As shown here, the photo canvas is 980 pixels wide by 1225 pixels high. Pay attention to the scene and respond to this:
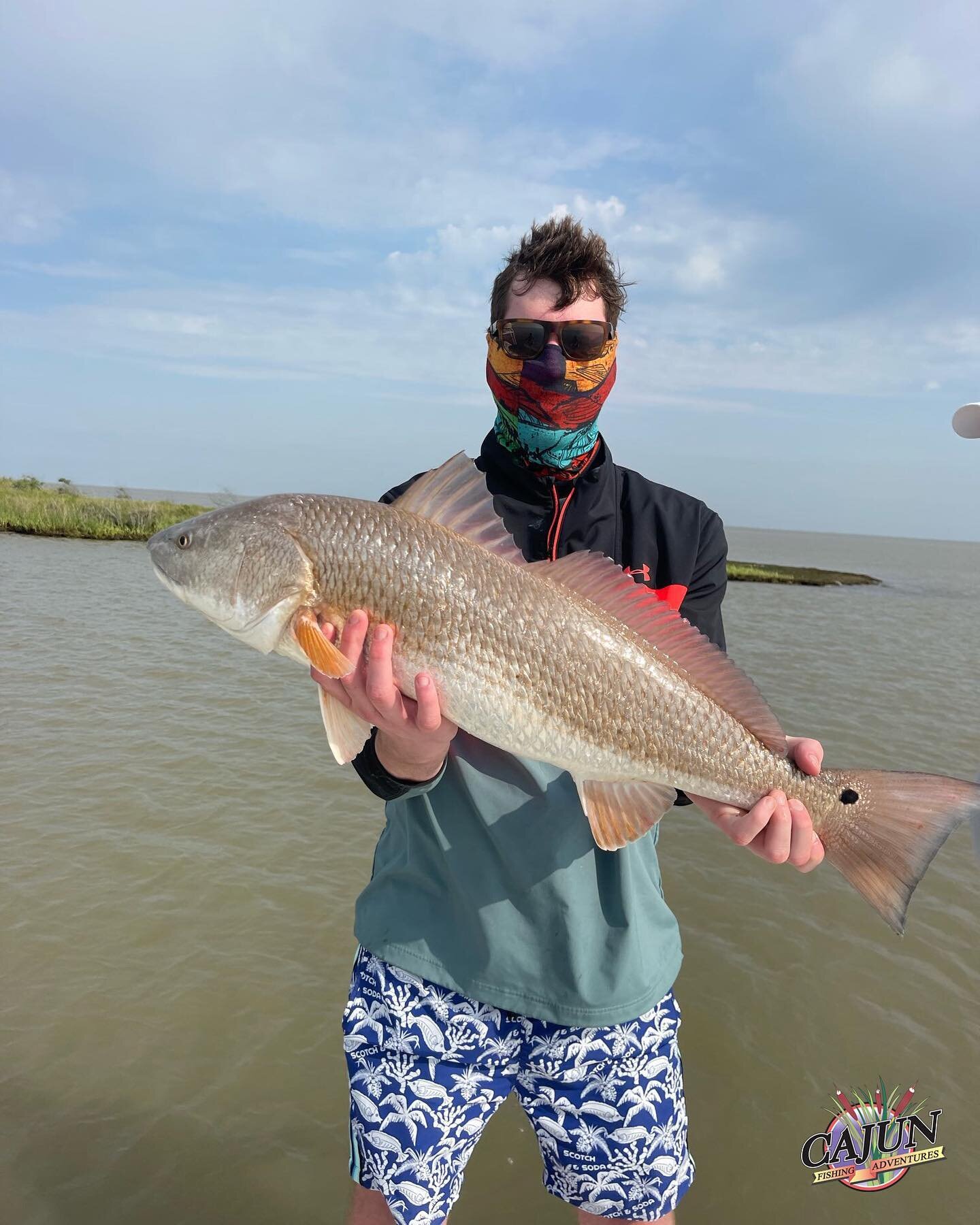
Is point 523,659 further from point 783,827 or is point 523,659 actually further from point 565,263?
point 565,263

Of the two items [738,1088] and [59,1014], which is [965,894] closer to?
[738,1088]

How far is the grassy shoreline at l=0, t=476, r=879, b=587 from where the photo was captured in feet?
102

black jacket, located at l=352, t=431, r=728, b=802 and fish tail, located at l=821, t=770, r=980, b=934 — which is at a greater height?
black jacket, located at l=352, t=431, r=728, b=802

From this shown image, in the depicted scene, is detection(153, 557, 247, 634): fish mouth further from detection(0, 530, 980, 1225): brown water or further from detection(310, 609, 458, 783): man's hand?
detection(0, 530, 980, 1225): brown water

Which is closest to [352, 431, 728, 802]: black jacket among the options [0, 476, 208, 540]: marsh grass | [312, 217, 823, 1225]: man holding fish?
[312, 217, 823, 1225]: man holding fish

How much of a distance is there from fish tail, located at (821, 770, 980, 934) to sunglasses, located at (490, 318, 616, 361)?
1784 millimetres

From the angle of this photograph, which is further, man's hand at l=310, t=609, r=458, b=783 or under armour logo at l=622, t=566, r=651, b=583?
under armour logo at l=622, t=566, r=651, b=583

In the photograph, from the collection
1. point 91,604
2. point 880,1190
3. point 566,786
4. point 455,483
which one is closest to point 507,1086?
point 566,786

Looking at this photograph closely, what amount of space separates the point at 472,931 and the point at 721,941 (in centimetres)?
474

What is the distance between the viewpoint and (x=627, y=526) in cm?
271


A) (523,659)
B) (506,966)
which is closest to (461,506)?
(523,659)

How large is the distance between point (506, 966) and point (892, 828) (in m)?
1.36

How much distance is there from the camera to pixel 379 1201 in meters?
2.22

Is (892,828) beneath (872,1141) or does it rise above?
above
